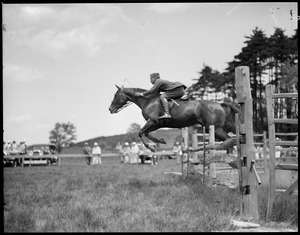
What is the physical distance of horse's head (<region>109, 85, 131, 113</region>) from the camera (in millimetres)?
9234

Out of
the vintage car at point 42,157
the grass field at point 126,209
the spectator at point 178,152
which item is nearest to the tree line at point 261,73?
the spectator at point 178,152

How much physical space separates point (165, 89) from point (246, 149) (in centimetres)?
315

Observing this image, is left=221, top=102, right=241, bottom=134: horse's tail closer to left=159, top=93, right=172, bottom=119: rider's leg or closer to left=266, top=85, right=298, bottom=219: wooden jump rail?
left=159, top=93, right=172, bottom=119: rider's leg

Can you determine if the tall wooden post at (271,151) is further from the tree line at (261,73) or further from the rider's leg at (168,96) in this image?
the tree line at (261,73)

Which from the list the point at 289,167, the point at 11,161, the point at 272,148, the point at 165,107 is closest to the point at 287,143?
the point at 272,148

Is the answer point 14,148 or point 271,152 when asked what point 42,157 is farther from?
point 271,152

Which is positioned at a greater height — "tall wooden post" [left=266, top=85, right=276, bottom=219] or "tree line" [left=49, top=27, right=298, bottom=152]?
"tree line" [left=49, top=27, right=298, bottom=152]

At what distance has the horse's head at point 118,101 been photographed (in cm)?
923

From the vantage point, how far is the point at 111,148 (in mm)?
36531

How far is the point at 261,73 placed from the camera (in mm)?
29938

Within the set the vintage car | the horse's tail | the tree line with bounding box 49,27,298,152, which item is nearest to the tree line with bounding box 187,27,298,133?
the tree line with bounding box 49,27,298,152

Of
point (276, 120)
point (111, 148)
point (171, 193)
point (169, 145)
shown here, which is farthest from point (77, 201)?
point (169, 145)

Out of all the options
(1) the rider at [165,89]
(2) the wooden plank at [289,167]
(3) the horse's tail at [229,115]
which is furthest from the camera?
(3) the horse's tail at [229,115]

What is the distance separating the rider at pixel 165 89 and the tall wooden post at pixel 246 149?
258 centimetres
